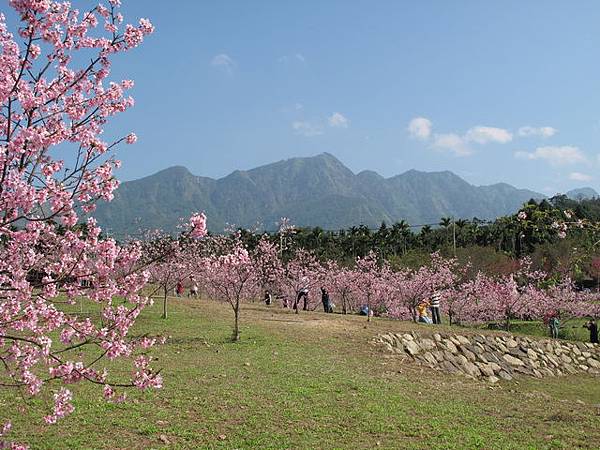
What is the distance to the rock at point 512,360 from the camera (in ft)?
66.0

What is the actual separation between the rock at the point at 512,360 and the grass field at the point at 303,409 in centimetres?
360

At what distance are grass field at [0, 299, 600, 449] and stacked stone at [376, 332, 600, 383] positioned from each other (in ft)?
8.44

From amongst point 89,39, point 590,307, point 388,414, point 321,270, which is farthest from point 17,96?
point 590,307

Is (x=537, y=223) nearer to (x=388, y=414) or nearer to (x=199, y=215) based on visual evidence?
(x=199, y=215)

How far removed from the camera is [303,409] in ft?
31.7

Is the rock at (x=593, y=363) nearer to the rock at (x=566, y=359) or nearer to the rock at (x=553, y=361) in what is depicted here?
the rock at (x=566, y=359)

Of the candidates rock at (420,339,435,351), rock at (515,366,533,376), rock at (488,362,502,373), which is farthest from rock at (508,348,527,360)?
rock at (420,339,435,351)

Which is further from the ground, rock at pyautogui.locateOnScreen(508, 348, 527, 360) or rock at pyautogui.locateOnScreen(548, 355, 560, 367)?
rock at pyautogui.locateOnScreen(508, 348, 527, 360)

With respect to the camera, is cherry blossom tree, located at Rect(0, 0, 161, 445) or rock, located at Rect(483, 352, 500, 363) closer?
cherry blossom tree, located at Rect(0, 0, 161, 445)

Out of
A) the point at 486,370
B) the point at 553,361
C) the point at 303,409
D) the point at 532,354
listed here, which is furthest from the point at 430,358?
the point at 303,409

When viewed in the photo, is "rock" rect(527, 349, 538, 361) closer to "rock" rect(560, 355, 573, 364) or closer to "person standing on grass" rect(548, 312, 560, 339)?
"rock" rect(560, 355, 573, 364)

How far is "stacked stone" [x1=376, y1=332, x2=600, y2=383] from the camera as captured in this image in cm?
1833

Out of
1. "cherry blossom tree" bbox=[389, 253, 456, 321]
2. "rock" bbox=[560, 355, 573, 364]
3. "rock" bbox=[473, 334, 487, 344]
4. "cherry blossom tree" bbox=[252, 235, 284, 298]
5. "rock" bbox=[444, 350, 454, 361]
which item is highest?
"cherry blossom tree" bbox=[252, 235, 284, 298]

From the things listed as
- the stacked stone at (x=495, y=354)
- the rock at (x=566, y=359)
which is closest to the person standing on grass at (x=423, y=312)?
the stacked stone at (x=495, y=354)
